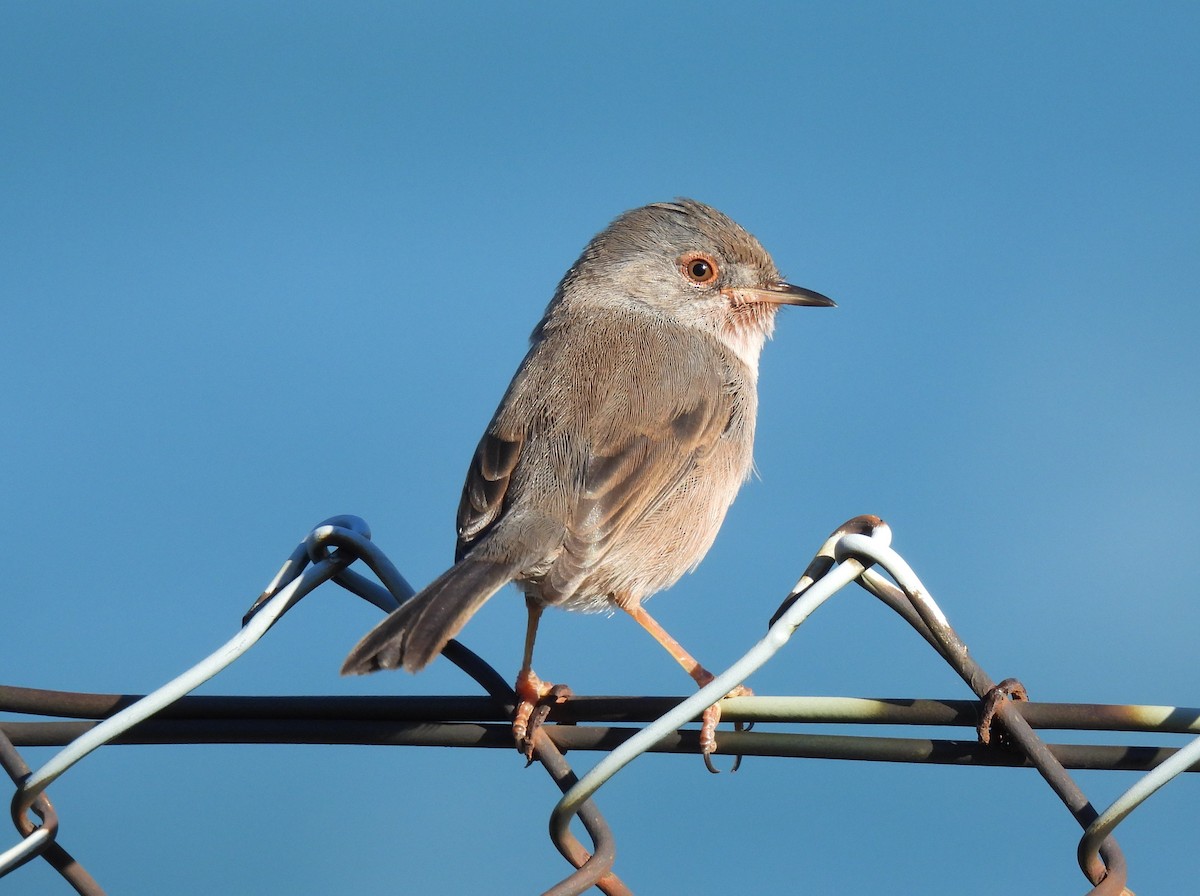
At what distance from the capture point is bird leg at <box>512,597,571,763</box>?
2230mm

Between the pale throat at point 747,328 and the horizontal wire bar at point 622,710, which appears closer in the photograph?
the horizontal wire bar at point 622,710

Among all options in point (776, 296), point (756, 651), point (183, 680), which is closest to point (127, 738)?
point (183, 680)

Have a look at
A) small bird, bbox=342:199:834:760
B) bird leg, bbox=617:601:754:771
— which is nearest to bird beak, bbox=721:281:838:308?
small bird, bbox=342:199:834:760

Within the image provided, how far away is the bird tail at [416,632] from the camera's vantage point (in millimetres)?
2703

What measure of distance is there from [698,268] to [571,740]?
3654 millimetres

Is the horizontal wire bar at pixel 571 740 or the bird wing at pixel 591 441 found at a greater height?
the bird wing at pixel 591 441

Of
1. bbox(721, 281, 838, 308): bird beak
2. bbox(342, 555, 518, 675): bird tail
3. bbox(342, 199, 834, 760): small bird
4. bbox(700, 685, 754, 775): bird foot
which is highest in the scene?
bbox(721, 281, 838, 308): bird beak

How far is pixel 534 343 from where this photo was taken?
5.45 m

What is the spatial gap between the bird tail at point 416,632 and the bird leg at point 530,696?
0.22m

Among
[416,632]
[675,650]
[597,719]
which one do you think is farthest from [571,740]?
[675,650]

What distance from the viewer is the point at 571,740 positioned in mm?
2256

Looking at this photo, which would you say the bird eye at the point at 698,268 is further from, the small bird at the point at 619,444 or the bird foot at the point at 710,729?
the bird foot at the point at 710,729

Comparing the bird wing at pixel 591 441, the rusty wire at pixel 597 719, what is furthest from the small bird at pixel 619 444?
the rusty wire at pixel 597 719

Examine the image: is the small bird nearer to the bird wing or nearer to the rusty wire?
the bird wing
